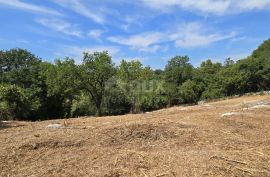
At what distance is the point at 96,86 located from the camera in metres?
43.1

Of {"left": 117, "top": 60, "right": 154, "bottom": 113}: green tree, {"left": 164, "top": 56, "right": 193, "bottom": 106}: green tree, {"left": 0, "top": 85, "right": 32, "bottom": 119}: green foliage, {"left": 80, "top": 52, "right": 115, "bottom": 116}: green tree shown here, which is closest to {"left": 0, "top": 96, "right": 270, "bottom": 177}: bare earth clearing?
{"left": 0, "top": 85, "right": 32, "bottom": 119}: green foliage

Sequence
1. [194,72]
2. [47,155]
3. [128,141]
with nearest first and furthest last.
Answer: [47,155]
[128,141]
[194,72]

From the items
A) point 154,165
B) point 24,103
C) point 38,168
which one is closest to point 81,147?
point 38,168

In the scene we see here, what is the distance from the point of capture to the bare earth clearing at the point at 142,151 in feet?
18.8

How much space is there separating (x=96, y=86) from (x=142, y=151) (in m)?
36.8

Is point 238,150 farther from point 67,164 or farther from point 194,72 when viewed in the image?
point 194,72

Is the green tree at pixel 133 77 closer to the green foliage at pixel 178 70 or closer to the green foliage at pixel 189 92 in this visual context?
the green foliage at pixel 189 92

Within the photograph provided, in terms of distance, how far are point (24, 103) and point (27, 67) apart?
2589 cm

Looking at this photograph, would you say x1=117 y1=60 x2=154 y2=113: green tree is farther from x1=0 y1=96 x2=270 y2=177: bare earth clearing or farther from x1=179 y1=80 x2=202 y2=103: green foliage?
x1=0 y1=96 x2=270 y2=177: bare earth clearing

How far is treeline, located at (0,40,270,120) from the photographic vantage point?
40.9 m

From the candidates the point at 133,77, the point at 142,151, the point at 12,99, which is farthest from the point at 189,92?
the point at 142,151

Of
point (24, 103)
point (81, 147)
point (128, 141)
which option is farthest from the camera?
point (24, 103)

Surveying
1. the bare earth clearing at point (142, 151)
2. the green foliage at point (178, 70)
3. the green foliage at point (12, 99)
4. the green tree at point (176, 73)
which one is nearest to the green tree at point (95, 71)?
the green foliage at point (12, 99)

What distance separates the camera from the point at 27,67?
51.6 metres
